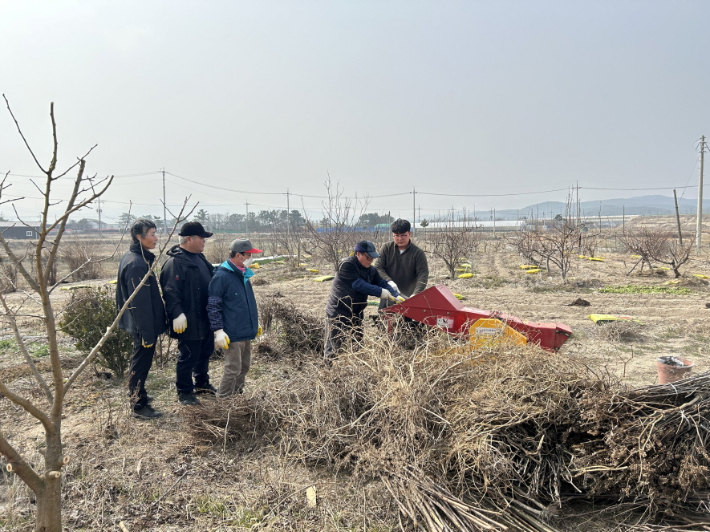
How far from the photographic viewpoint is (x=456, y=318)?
3.86 metres

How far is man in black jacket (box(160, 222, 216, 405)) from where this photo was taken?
384 centimetres

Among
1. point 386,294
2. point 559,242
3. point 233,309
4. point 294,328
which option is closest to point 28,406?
point 233,309

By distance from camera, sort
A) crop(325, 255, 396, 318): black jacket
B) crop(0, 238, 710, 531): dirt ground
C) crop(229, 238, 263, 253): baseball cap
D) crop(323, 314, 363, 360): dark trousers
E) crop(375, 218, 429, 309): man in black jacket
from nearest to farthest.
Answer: crop(0, 238, 710, 531): dirt ground < crop(229, 238, 263, 253): baseball cap < crop(323, 314, 363, 360): dark trousers < crop(325, 255, 396, 318): black jacket < crop(375, 218, 429, 309): man in black jacket

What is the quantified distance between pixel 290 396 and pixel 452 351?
1243 millimetres

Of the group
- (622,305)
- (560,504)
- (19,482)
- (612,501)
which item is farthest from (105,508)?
(622,305)

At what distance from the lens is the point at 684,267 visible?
15391 mm

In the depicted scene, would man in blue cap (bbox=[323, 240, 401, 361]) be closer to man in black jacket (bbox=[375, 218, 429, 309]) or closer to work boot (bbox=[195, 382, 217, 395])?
man in black jacket (bbox=[375, 218, 429, 309])

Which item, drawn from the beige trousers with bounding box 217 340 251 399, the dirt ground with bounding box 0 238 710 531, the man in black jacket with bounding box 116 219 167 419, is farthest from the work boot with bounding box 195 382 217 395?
the man in black jacket with bounding box 116 219 167 419

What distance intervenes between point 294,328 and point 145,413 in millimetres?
2198

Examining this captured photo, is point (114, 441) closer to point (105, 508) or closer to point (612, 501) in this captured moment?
point (105, 508)

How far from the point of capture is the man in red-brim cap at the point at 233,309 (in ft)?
12.4

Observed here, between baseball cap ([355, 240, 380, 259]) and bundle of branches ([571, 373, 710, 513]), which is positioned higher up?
baseball cap ([355, 240, 380, 259])

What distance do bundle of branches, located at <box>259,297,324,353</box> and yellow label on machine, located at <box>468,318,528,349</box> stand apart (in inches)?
89.8

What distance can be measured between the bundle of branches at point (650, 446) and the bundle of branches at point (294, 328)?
3474 mm
